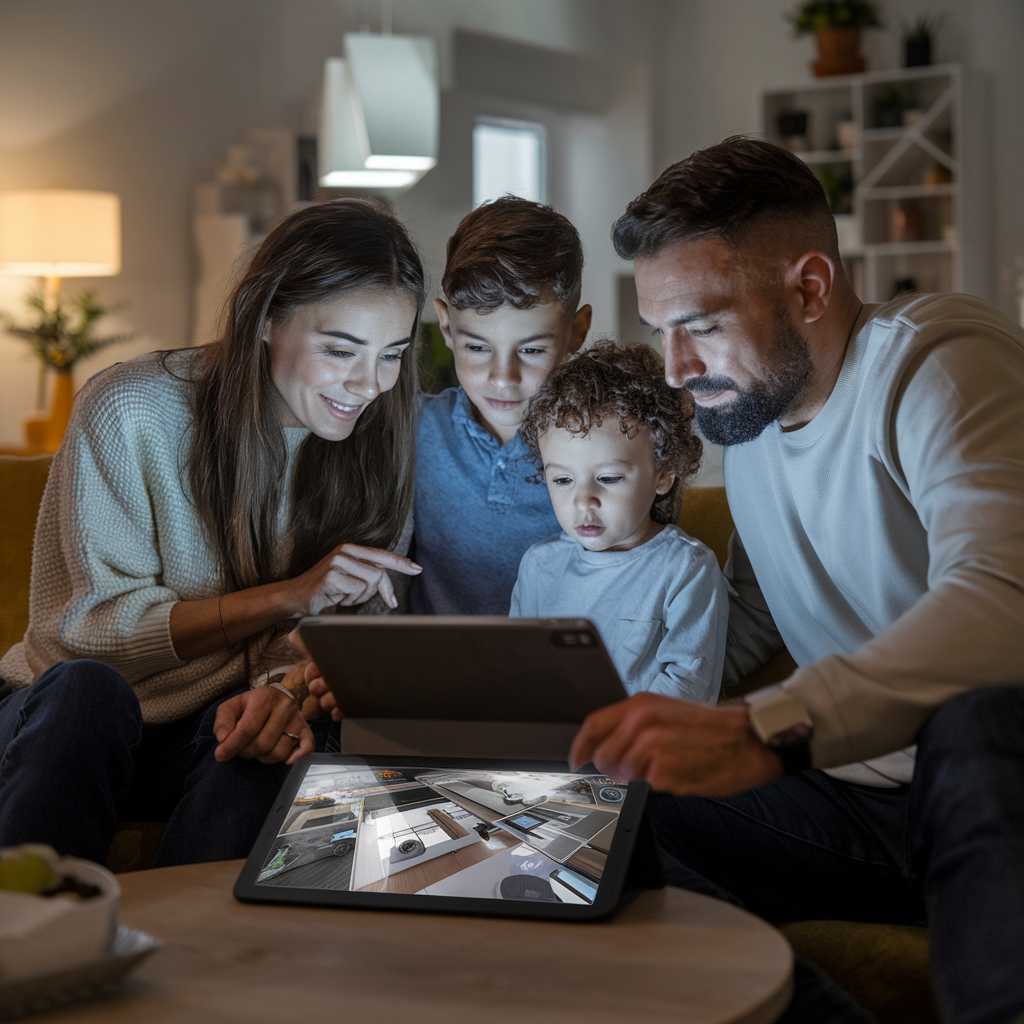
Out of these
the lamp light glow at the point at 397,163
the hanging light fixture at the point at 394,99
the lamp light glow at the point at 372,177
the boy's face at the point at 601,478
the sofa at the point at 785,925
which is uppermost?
the hanging light fixture at the point at 394,99

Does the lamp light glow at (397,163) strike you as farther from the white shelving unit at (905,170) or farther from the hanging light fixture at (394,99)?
the white shelving unit at (905,170)

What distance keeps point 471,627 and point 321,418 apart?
76cm

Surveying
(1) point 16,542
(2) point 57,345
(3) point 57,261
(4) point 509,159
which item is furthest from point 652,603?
(4) point 509,159

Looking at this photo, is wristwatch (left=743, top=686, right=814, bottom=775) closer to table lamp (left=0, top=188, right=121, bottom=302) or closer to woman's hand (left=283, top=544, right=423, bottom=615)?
woman's hand (left=283, top=544, right=423, bottom=615)

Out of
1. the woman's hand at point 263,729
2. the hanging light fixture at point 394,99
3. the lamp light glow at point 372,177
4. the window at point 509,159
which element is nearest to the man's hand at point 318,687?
the woman's hand at point 263,729

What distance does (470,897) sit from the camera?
89 centimetres

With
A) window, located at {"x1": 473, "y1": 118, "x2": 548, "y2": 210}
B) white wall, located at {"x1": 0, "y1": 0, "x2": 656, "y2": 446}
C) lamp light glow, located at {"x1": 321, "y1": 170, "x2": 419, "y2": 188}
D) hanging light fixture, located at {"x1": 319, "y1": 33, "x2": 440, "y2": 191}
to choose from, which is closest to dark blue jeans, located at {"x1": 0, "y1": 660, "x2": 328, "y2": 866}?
hanging light fixture, located at {"x1": 319, "y1": 33, "x2": 440, "y2": 191}

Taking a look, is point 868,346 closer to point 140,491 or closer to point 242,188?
point 140,491

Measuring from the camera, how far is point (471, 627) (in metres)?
0.87

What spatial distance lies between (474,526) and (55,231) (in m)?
2.44

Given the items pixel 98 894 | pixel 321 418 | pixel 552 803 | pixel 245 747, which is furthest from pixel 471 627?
pixel 321 418

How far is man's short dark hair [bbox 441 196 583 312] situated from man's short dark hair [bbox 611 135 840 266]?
0.70 ft

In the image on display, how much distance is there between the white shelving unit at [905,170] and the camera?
4832 mm

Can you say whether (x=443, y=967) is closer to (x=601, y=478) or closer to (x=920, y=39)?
(x=601, y=478)
